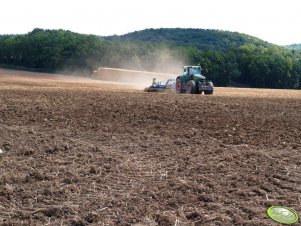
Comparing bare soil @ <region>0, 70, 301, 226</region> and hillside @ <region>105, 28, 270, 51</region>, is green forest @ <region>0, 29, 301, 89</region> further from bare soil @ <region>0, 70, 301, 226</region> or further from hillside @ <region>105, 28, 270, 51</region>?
hillside @ <region>105, 28, 270, 51</region>

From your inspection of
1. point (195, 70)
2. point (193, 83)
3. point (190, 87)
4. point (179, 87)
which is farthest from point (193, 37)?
point (193, 83)

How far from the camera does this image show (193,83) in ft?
87.5

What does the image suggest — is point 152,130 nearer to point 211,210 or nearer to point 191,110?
point 191,110

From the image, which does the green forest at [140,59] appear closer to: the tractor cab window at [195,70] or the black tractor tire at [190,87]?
the tractor cab window at [195,70]

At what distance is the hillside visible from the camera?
15575 cm

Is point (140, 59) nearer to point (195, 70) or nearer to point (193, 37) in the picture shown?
point (195, 70)

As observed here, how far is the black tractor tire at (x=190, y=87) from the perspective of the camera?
87.6ft

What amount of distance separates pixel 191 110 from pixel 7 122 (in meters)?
7.25

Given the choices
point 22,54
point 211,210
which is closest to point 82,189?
point 211,210

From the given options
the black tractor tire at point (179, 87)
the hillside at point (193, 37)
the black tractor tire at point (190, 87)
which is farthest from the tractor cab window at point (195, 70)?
the hillside at point (193, 37)

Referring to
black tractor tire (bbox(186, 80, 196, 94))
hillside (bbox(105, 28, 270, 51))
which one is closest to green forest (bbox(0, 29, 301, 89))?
black tractor tire (bbox(186, 80, 196, 94))

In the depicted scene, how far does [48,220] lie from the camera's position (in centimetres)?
552

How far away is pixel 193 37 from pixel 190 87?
140 m

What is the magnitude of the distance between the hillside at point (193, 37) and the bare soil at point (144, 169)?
139401 mm
